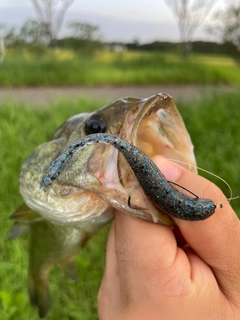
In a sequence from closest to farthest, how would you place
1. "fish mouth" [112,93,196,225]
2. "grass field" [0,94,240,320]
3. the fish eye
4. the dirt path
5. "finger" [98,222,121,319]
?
1. "fish mouth" [112,93,196,225]
2. the fish eye
3. "finger" [98,222,121,319]
4. "grass field" [0,94,240,320]
5. the dirt path

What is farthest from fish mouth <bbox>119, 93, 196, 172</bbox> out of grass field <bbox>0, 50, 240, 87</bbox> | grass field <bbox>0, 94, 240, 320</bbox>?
grass field <bbox>0, 50, 240, 87</bbox>

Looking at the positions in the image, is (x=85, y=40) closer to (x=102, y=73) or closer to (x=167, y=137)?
(x=102, y=73)

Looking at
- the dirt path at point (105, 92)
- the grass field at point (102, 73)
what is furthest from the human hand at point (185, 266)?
the grass field at point (102, 73)

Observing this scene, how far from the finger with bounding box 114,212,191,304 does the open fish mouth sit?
49 mm

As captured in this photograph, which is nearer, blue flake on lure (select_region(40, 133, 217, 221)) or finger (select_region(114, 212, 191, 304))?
blue flake on lure (select_region(40, 133, 217, 221))

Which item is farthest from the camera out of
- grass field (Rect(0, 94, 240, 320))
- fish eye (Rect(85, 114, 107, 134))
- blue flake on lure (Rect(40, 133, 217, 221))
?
grass field (Rect(0, 94, 240, 320))

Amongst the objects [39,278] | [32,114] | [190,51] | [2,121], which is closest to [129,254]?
[39,278]

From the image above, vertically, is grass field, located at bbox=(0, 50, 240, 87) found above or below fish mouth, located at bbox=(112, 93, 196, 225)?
below

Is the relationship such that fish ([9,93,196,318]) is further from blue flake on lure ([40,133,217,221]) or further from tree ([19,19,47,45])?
tree ([19,19,47,45])

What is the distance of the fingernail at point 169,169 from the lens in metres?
1.04

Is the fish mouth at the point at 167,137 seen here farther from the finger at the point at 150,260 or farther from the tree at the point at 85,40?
the tree at the point at 85,40

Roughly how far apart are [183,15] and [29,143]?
1589 centimetres

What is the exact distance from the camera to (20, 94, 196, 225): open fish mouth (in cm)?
99

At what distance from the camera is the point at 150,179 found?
88 centimetres
